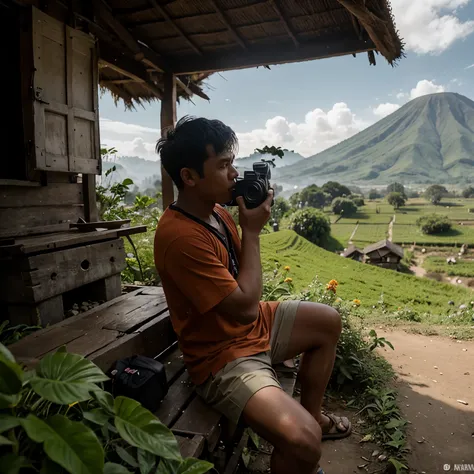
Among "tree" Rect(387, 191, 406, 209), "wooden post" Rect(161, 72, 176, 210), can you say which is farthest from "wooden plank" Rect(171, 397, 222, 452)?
"tree" Rect(387, 191, 406, 209)

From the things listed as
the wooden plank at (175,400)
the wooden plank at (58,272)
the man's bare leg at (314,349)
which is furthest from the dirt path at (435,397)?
the wooden plank at (58,272)

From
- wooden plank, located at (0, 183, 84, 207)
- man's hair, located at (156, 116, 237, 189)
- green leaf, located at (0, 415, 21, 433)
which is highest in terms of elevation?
man's hair, located at (156, 116, 237, 189)

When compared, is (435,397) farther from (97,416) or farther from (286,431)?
(97,416)

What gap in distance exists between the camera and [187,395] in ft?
6.13

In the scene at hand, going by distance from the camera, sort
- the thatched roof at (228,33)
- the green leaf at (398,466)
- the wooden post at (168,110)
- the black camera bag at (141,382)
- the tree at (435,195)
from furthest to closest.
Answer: the tree at (435,195) < the wooden post at (168,110) < the thatched roof at (228,33) < the green leaf at (398,466) < the black camera bag at (141,382)

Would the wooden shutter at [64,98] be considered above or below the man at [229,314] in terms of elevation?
above

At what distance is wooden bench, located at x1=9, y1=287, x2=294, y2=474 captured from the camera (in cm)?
161

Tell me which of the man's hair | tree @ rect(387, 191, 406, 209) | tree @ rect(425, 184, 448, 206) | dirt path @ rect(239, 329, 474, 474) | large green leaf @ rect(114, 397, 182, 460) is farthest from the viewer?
tree @ rect(425, 184, 448, 206)

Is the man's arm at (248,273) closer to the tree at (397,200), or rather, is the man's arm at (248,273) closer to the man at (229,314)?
the man at (229,314)

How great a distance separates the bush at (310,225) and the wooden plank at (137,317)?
28.0 meters

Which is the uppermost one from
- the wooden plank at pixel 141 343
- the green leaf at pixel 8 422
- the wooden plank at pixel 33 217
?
the wooden plank at pixel 33 217

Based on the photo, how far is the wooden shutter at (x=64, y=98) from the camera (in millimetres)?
2910

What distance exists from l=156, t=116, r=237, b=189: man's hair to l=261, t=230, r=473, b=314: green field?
10070 mm

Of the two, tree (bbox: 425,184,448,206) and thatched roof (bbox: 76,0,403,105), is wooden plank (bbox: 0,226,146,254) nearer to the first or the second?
thatched roof (bbox: 76,0,403,105)
